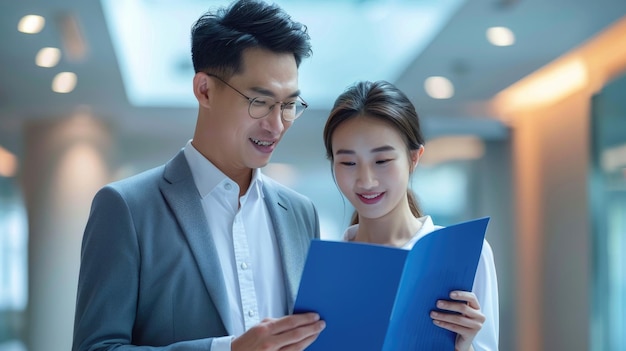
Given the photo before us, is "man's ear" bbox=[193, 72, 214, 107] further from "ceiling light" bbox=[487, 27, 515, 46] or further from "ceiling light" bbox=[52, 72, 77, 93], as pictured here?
"ceiling light" bbox=[52, 72, 77, 93]

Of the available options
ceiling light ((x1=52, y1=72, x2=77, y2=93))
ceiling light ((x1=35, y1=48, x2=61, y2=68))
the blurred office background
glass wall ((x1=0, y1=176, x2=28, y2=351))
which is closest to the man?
the blurred office background

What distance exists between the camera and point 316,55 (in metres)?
7.24

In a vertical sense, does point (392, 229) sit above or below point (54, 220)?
below

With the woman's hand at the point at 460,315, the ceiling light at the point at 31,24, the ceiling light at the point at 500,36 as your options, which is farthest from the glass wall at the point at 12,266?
the woman's hand at the point at 460,315

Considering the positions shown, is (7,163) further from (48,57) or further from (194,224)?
(194,224)

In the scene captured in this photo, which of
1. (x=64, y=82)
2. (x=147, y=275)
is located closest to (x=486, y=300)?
(x=147, y=275)

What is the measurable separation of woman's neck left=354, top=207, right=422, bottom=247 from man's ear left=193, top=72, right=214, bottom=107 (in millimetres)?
510

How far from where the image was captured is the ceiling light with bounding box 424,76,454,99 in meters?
6.80

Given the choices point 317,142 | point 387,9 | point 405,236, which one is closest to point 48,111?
point 317,142

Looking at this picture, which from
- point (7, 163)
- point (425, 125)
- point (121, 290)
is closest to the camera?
point (121, 290)

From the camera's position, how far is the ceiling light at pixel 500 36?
5402 millimetres

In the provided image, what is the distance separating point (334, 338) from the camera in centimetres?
142

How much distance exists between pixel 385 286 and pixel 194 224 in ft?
1.59

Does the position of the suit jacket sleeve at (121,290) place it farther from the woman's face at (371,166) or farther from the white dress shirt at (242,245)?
the woman's face at (371,166)
